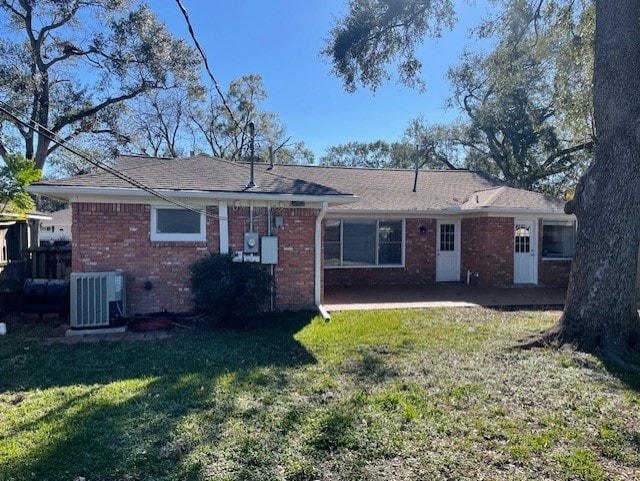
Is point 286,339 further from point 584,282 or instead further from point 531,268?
point 531,268

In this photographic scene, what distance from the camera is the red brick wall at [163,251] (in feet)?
24.7

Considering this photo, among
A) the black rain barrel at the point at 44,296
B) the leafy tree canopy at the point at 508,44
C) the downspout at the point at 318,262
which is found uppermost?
the leafy tree canopy at the point at 508,44

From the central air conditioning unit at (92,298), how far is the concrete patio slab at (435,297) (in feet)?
13.4

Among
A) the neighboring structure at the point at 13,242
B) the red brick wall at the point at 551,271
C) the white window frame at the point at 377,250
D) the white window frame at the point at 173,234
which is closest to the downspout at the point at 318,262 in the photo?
the white window frame at the point at 173,234

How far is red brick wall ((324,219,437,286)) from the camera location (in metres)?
12.6

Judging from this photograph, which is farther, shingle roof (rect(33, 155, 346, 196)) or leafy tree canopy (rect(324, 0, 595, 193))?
leafy tree canopy (rect(324, 0, 595, 193))

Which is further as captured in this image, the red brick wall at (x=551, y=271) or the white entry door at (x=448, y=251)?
the white entry door at (x=448, y=251)

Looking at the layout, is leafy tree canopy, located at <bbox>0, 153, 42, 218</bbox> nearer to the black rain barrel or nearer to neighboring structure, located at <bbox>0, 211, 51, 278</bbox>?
neighboring structure, located at <bbox>0, 211, 51, 278</bbox>

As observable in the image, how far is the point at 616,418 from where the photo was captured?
3.86 meters

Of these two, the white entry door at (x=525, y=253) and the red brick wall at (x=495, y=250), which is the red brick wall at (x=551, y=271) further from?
the red brick wall at (x=495, y=250)

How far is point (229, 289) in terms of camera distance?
7188 millimetres

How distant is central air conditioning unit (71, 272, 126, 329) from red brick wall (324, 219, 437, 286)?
257 inches

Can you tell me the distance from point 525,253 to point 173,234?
31.8 feet

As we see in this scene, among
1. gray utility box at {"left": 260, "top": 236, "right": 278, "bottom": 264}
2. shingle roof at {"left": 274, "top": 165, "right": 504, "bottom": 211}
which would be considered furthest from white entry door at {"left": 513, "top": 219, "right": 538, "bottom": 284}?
gray utility box at {"left": 260, "top": 236, "right": 278, "bottom": 264}
